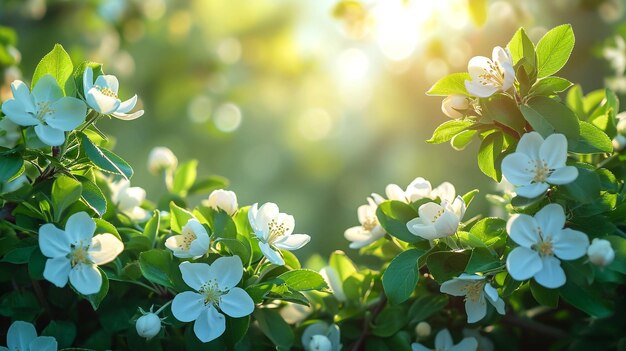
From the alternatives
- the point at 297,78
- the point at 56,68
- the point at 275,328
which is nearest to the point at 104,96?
the point at 56,68

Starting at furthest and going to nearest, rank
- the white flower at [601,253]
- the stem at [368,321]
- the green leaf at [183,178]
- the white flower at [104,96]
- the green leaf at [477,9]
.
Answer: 1. the green leaf at [477,9]
2. the green leaf at [183,178]
3. the stem at [368,321]
4. the white flower at [104,96]
5. the white flower at [601,253]

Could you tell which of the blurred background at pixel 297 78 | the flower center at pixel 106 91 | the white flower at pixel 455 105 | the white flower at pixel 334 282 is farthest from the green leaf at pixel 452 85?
the blurred background at pixel 297 78

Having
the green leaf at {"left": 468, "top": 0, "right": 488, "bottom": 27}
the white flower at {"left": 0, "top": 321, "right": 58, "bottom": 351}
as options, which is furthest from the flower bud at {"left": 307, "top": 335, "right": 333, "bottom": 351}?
the green leaf at {"left": 468, "top": 0, "right": 488, "bottom": 27}

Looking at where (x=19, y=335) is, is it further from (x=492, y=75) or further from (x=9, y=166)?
(x=492, y=75)

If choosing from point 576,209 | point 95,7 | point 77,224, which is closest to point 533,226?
point 576,209

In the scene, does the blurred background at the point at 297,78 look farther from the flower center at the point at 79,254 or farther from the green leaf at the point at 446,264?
the flower center at the point at 79,254

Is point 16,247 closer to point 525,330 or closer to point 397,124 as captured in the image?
point 525,330
